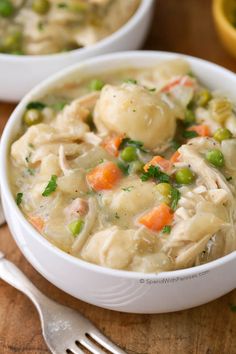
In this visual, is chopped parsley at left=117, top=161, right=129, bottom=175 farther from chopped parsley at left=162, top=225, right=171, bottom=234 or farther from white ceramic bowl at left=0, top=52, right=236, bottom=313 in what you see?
white ceramic bowl at left=0, top=52, right=236, bottom=313

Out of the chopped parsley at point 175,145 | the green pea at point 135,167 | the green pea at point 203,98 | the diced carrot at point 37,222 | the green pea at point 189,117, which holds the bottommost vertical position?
the diced carrot at point 37,222

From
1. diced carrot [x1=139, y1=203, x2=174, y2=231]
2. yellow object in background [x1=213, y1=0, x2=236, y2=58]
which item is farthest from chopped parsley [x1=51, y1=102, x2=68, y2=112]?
yellow object in background [x1=213, y1=0, x2=236, y2=58]

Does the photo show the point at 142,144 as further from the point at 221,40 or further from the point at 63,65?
the point at 221,40

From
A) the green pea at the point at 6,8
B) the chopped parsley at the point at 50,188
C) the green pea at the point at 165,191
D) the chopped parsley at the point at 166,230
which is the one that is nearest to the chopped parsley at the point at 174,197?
the green pea at the point at 165,191

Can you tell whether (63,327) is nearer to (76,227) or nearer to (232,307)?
(76,227)

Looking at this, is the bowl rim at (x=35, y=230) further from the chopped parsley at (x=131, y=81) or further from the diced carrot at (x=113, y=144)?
the diced carrot at (x=113, y=144)

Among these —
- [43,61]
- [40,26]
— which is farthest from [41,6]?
[43,61]
